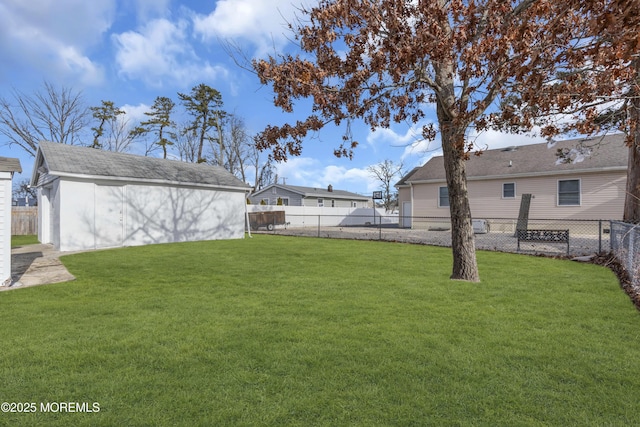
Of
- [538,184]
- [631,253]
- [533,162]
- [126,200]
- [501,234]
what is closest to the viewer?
[631,253]

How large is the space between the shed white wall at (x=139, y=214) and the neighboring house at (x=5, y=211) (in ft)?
17.8

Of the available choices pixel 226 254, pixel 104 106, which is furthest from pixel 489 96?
pixel 104 106

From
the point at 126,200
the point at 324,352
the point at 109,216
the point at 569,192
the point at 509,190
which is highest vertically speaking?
the point at 509,190

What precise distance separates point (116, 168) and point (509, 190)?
780 inches

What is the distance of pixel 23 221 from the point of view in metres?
18.8

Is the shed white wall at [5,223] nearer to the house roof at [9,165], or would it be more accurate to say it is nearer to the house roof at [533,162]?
the house roof at [9,165]

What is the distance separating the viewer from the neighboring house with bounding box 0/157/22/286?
614cm

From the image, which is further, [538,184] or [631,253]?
[538,184]

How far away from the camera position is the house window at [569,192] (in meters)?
17.6

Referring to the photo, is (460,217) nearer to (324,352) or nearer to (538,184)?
(324,352)

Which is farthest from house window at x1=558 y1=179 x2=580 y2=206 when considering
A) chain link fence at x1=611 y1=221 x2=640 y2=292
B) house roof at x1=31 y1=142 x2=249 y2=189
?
house roof at x1=31 y1=142 x2=249 y2=189

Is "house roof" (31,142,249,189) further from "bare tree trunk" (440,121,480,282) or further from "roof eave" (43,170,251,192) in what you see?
"bare tree trunk" (440,121,480,282)

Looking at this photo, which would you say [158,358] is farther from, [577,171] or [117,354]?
[577,171]

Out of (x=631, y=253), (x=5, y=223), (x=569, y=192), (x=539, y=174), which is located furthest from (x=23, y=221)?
(x=569, y=192)
